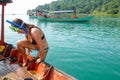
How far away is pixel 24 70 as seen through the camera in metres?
6.69

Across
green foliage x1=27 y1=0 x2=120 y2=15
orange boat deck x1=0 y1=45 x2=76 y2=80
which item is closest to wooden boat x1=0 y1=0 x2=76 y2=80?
orange boat deck x1=0 y1=45 x2=76 y2=80

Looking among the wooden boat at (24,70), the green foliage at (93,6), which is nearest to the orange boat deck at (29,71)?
the wooden boat at (24,70)

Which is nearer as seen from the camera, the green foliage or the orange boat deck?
the orange boat deck

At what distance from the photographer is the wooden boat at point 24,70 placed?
5.85m

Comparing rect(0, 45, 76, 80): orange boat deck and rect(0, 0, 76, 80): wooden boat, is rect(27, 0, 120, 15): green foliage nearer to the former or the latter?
rect(0, 0, 76, 80): wooden boat

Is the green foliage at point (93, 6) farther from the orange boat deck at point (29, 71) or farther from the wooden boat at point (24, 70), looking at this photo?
the orange boat deck at point (29, 71)

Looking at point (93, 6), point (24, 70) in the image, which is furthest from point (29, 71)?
point (93, 6)

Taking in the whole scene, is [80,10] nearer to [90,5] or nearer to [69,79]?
[90,5]

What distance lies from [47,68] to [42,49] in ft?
2.53

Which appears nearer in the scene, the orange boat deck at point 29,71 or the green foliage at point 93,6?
the orange boat deck at point 29,71

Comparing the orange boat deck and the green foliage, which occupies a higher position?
the green foliage

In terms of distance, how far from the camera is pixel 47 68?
6.20 meters

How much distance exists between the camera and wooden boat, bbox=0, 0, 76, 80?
5.85 meters

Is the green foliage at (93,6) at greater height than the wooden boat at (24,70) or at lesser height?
greater
